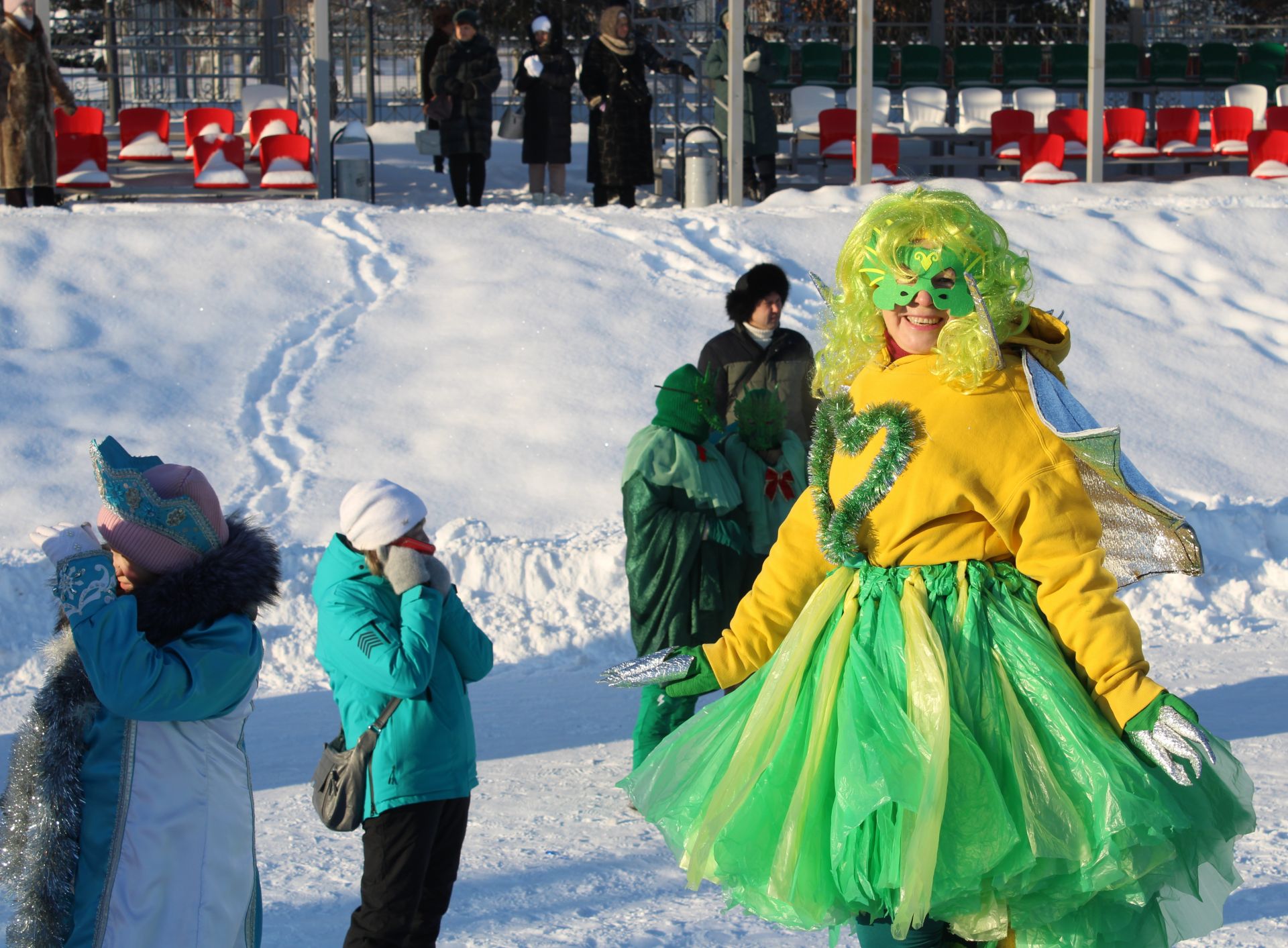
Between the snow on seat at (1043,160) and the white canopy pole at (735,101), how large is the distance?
297cm

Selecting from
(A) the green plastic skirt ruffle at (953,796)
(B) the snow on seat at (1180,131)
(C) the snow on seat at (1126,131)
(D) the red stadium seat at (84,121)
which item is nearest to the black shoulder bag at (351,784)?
(A) the green plastic skirt ruffle at (953,796)

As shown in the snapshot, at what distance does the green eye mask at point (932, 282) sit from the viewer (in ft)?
9.61

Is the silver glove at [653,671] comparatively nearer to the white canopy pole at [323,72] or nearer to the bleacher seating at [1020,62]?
the white canopy pole at [323,72]

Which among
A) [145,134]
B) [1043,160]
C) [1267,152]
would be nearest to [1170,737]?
[1043,160]

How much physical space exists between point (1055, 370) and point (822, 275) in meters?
8.41

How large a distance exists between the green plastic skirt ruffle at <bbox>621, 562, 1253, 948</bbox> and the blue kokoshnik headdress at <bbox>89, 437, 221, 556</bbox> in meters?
1.00

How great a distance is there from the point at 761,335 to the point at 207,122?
37.8 ft

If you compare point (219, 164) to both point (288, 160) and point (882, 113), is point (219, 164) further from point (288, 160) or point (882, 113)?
point (882, 113)

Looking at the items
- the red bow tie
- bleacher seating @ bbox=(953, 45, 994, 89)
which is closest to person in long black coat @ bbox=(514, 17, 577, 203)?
bleacher seating @ bbox=(953, 45, 994, 89)

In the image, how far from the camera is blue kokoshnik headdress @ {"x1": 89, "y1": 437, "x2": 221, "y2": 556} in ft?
8.87

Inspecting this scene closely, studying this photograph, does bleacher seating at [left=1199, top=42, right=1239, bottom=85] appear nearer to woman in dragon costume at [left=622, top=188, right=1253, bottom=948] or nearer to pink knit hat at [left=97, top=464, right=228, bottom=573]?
woman in dragon costume at [left=622, top=188, right=1253, bottom=948]

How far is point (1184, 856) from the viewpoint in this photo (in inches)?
102

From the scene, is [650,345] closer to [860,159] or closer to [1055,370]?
[860,159]

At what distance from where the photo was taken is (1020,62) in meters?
19.8
